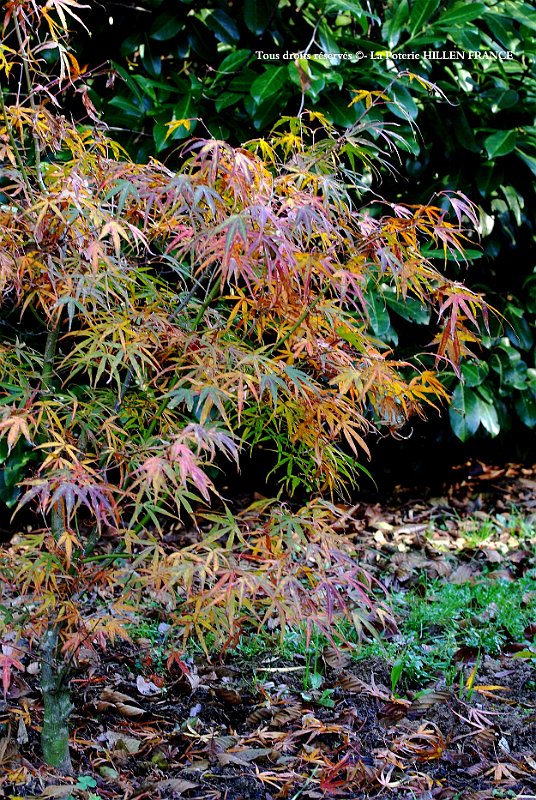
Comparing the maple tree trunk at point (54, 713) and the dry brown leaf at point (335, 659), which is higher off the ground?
the maple tree trunk at point (54, 713)

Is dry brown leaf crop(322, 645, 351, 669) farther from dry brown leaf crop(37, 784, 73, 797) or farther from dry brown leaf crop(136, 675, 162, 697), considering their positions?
dry brown leaf crop(37, 784, 73, 797)

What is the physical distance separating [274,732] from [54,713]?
0.60 metres

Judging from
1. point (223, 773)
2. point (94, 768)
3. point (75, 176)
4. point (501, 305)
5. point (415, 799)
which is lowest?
point (94, 768)

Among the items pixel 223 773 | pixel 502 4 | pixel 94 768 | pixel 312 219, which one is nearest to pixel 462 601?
pixel 223 773

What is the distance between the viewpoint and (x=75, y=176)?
1663mm

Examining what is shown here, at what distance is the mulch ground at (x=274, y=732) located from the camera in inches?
76.5

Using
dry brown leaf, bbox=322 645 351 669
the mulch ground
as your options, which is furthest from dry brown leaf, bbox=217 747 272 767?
dry brown leaf, bbox=322 645 351 669

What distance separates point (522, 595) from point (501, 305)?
62.5 inches

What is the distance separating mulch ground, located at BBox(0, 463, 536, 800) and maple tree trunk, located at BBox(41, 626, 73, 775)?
0.04 meters

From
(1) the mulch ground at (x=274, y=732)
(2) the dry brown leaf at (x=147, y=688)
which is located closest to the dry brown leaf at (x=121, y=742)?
(1) the mulch ground at (x=274, y=732)

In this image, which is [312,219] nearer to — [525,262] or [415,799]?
[415,799]

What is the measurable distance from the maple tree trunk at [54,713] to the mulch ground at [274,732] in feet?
0.14

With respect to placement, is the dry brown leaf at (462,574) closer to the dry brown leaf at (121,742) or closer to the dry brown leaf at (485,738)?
the dry brown leaf at (485,738)

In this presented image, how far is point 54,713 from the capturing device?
1.97m
